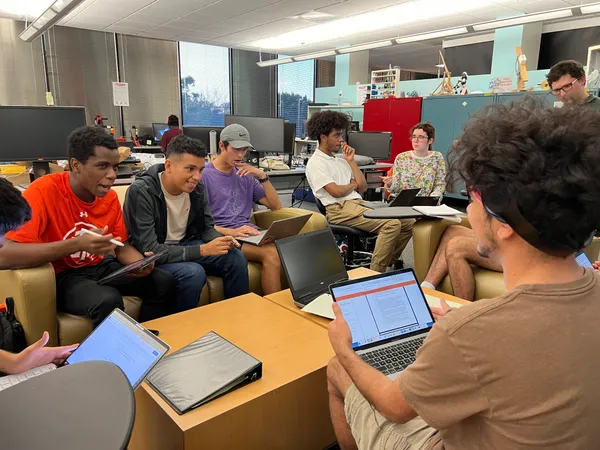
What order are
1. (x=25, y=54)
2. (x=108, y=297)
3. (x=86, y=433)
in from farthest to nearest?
(x=25, y=54)
(x=108, y=297)
(x=86, y=433)

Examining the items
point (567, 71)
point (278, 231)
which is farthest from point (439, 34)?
point (278, 231)

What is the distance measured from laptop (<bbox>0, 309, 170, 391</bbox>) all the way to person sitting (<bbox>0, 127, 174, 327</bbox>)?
0.44 meters

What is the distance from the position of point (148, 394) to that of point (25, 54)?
7.66 m

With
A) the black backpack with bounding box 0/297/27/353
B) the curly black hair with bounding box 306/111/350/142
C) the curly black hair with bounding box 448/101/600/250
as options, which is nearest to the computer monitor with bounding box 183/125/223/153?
the curly black hair with bounding box 306/111/350/142

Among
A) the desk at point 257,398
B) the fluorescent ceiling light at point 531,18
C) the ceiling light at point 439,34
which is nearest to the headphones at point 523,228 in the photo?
the desk at point 257,398

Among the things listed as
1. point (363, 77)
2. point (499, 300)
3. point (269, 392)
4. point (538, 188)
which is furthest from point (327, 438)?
point (363, 77)

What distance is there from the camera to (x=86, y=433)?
27.6 inches

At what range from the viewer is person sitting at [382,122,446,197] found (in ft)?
11.9

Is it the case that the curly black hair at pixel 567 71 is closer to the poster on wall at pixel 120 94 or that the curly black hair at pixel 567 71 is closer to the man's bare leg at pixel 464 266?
the man's bare leg at pixel 464 266

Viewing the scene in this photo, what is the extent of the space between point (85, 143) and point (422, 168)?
2.57 metres

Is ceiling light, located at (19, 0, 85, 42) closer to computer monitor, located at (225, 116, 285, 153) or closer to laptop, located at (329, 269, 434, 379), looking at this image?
computer monitor, located at (225, 116, 285, 153)

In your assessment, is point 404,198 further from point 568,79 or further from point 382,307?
point 382,307

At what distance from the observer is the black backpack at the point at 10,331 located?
171cm

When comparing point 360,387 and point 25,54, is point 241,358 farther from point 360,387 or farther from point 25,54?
point 25,54
